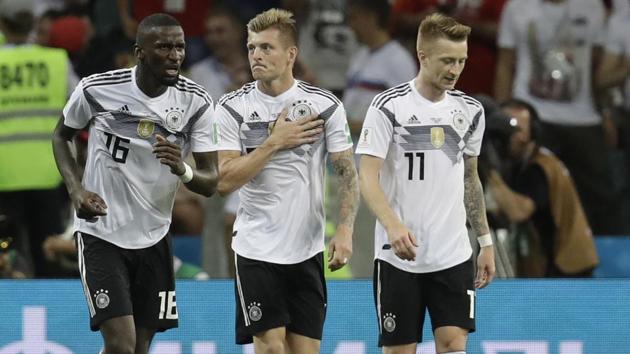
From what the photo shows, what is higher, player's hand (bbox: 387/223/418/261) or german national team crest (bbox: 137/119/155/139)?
german national team crest (bbox: 137/119/155/139)

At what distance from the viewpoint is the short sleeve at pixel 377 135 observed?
9000mm

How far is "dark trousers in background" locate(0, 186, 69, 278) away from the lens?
12492 millimetres

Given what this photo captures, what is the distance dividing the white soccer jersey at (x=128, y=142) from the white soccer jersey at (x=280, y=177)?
23 centimetres

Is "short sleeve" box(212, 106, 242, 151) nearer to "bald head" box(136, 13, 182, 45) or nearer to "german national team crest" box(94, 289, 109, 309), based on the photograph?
"bald head" box(136, 13, 182, 45)

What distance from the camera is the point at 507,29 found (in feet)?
44.7

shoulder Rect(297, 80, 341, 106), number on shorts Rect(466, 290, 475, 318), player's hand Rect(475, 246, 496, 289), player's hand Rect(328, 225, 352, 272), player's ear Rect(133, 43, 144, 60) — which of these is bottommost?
number on shorts Rect(466, 290, 475, 318)

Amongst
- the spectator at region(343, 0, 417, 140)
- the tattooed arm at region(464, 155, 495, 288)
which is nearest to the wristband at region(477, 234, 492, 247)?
the tattooed arm at region(464, 155, 495, 288)

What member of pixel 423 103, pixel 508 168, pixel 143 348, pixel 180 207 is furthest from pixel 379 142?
A: pixel 180 207

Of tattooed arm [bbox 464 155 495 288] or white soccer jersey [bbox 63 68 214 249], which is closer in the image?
white soccer jersey [bbox 63 68 214 249]

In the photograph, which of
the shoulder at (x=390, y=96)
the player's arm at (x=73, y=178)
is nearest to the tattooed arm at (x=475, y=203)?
the shoulder at (x=390, y=96)

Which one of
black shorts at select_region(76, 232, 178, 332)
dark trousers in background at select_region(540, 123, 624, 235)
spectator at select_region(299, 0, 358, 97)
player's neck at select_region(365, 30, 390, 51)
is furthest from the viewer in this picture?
spectator at select_region(299, 0, 358, 97)

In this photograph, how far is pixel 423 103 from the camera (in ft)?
30.0

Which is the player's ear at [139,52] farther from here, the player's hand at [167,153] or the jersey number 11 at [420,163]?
the jersey number 11 at [420,163]

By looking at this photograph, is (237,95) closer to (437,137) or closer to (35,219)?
(437,137)
